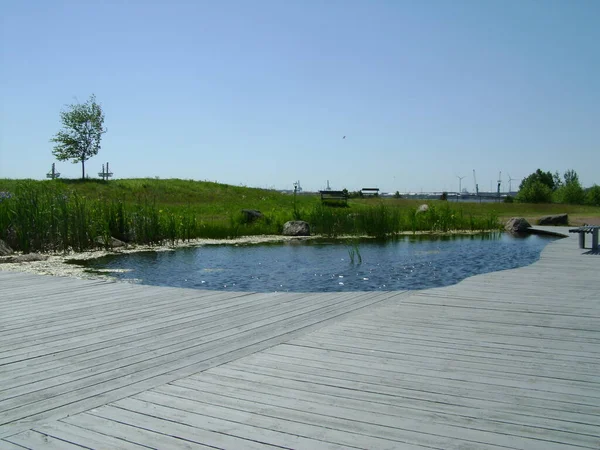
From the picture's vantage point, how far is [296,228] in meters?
16.5

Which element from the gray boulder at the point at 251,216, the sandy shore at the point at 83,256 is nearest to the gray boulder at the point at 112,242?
the sandy shore at the point at 83,256

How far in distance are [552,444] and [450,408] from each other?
1.75ft

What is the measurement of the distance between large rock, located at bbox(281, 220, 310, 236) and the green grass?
0.35 m

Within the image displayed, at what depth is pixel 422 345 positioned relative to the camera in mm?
4113

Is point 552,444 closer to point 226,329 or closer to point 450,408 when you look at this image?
point 450,408

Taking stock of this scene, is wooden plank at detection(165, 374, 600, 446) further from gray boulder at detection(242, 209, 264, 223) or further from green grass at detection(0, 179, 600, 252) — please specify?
gray boulder at detection(242, 209, 264, 223)

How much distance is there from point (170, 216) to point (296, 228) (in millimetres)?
3785

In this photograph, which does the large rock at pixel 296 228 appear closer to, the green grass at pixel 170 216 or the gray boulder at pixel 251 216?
the green grass at pixel 170 216

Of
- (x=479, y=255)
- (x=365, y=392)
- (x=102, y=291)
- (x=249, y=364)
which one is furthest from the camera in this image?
(x=479, y=255)

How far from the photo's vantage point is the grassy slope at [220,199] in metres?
24.0

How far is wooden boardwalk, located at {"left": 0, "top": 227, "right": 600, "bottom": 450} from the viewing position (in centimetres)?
260

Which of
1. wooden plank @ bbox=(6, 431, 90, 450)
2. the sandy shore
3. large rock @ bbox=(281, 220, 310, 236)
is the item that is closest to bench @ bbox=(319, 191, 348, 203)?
large rock @ bbox=(281, 220, 310, 236)

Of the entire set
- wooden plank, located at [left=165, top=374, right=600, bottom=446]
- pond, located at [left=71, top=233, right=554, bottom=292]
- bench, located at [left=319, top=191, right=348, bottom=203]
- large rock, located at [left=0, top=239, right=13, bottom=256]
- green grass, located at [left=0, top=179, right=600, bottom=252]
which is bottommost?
wooden plank, located at [left=165, top=374, right=600, bottom=446]

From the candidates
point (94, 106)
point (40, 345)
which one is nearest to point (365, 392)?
point (40, 345)
